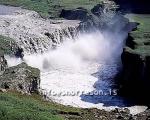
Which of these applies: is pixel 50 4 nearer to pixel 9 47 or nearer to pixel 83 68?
pixel 9 47

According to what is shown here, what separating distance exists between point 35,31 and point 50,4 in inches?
1438

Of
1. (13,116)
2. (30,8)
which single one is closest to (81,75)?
(13,116)

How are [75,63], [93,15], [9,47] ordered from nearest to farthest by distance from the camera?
[9,47], [75,63], [93,15]

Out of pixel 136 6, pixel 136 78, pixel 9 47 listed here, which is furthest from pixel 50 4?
pixel 136 78

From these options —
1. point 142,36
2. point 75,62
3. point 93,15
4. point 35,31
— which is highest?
point 142,36

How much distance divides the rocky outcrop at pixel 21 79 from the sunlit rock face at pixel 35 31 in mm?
19551

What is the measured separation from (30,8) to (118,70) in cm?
4275

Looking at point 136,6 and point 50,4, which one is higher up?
point 136,6

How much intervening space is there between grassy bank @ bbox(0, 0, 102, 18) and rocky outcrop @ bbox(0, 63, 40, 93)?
154 feet

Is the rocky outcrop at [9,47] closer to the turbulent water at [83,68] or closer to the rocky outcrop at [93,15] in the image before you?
the turbulent water at [83,68]

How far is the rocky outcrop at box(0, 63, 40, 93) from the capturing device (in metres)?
47.2

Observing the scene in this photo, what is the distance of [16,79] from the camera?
4841 centimetres

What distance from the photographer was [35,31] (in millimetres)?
76938

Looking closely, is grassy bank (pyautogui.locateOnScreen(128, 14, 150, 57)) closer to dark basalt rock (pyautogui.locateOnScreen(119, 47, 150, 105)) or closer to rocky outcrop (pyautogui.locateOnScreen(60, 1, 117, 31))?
dark basalt rock (pyautogui.locateOnScreen(119, 47, 150, 105))
